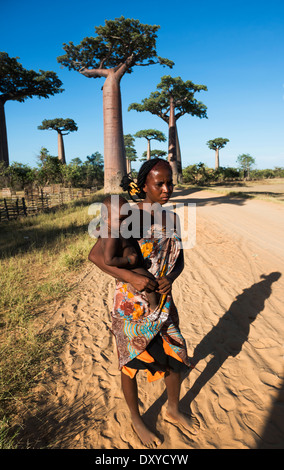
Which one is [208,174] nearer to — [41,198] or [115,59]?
[115,59]

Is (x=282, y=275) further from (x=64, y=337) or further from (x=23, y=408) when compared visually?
(x=23, y=408)

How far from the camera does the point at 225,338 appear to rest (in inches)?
110

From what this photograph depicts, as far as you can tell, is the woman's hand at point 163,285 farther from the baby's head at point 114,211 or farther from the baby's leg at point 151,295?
the baby's head at point 114,211

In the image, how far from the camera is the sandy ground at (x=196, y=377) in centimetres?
173

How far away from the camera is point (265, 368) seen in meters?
2.33

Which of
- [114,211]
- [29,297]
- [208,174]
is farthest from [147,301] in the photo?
[208,174]

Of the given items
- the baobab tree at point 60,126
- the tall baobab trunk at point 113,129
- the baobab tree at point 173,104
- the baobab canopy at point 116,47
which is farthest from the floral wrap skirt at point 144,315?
the baobab tree at point 60,126

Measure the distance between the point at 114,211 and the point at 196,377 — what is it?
1.88 metres

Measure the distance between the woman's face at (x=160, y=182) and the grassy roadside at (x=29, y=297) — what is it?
174cm

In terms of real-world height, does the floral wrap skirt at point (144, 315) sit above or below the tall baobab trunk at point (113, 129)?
below

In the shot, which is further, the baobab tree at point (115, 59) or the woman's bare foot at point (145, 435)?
the baobab tree at point (115, 59)

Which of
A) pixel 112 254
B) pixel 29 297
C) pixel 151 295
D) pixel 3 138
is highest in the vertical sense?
pixel 3 138
